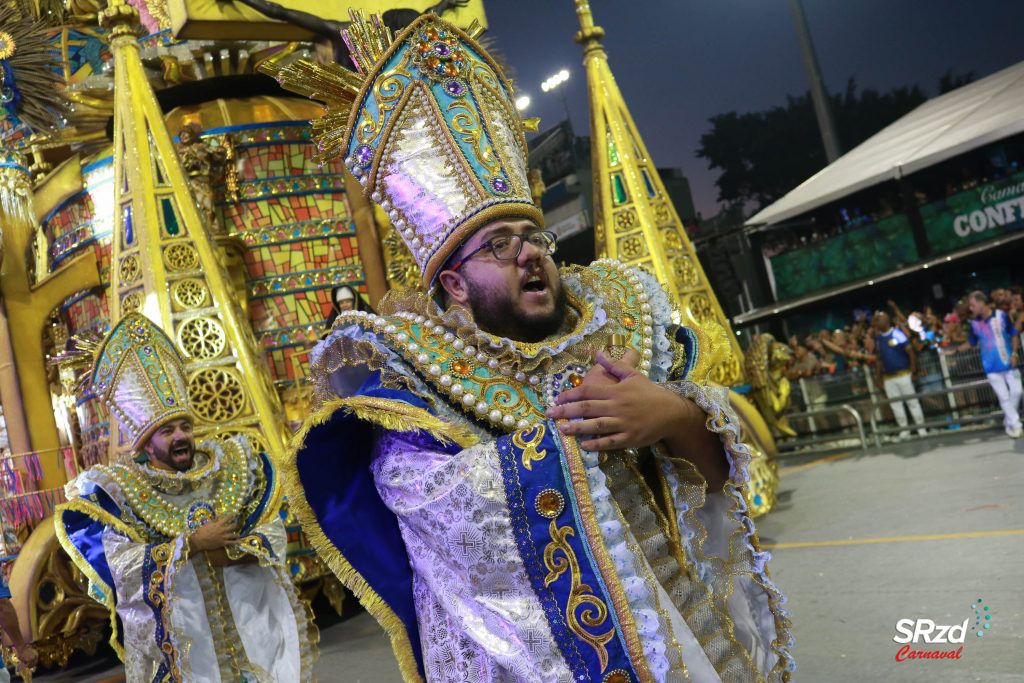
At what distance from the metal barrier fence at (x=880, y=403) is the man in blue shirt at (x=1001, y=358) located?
25.0 inches

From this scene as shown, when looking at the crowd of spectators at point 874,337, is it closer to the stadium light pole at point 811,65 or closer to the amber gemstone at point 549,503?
the stadium light pole at point 811,65

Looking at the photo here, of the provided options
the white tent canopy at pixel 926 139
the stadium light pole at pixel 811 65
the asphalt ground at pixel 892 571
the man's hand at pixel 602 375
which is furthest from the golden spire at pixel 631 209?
the stadium light pole at pixel 811 65

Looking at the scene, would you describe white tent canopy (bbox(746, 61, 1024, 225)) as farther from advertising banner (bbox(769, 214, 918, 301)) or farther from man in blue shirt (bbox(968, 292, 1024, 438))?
man in blue shirt (bbox(968, 292, 1024, 438))

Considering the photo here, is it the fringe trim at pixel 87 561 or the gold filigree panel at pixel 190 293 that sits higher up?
the gold filigree panel at pixel 190 293

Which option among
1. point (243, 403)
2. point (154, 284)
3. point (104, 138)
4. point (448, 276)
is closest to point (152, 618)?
point (243, 403)

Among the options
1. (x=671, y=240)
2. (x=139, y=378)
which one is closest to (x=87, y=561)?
(x=139, y=378)

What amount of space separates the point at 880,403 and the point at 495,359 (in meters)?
9.52

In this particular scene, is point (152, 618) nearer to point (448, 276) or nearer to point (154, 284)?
point (154, 284)

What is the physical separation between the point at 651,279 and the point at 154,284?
4.70 m

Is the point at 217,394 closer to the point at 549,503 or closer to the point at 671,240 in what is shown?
the point at 671,240

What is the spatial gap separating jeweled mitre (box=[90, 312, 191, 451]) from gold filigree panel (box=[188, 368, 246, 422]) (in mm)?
895

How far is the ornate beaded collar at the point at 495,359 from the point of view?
A: 2.04 meters

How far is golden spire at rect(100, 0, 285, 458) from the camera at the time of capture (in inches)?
241

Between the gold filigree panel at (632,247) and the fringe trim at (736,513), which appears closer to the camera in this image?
the fringe trim at (736,513)
